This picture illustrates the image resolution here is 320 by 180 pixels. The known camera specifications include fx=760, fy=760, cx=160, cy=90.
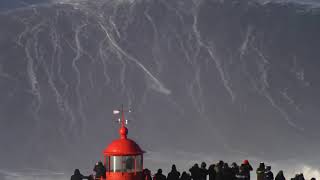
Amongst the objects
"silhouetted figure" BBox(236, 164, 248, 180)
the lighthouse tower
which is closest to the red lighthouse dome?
the lighthouse tower

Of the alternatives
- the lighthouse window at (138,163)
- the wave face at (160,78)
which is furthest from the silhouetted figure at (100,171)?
the wave face at (160,78)

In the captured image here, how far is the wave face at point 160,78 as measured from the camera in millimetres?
50000

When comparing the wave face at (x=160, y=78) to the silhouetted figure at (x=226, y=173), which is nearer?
the silhouetted figure at (x=226, y=173)

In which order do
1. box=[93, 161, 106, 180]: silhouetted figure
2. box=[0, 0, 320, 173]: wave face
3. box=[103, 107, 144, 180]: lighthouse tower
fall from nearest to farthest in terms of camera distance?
1. box=[103, 107, 144, 180]: lighthouse tower
2. box=[93, 161, 106, 180]: silhouetted figure
3. box=[0, 0, 320, 173]: wave face

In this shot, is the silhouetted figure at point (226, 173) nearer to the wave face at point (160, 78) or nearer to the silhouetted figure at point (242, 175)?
the silhouetted figure at point (242, 175)

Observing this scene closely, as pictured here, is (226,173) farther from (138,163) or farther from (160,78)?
(160,78)

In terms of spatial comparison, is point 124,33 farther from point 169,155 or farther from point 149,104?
point 169,155

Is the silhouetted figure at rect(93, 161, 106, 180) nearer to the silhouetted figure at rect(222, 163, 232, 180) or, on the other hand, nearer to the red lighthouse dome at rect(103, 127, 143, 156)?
the red lighthouse dome at rect(103, 127, 143, 156)

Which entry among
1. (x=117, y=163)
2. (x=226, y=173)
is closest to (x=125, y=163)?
(x=117, y=163)

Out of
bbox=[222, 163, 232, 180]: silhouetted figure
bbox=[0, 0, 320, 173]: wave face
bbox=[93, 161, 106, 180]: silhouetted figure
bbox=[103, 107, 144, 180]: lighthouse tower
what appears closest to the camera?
bbox=[103, 107, 144, 180]: lighthouse tower

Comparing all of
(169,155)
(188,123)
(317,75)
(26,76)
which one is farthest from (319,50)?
(26,76)

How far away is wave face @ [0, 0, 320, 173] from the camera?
5000 cm

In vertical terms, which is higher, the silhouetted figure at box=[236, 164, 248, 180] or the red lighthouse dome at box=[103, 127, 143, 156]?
the red lighthouse dome at box=[103, 127, 143, 156]

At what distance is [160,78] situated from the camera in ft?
180
